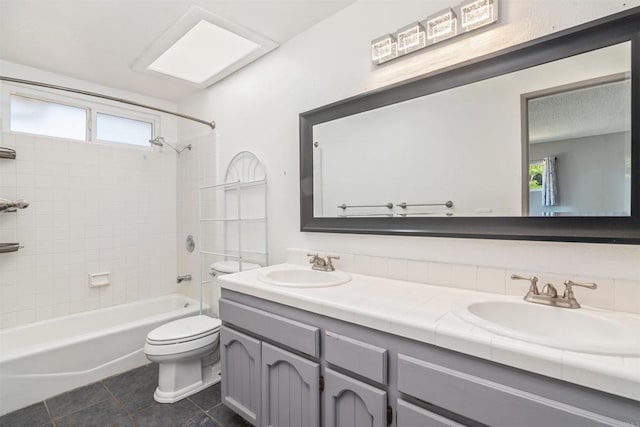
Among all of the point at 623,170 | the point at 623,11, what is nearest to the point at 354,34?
the point at 623,11

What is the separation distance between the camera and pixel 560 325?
1.06m

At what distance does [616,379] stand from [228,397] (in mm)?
1712

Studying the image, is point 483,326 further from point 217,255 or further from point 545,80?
point 217,255

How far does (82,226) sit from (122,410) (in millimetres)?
1661

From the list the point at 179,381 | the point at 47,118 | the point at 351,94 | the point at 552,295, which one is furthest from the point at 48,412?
the point at 552,295

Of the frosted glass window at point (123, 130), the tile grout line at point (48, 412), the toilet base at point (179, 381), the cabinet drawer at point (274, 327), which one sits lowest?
the tile grout line at point (48, 412)

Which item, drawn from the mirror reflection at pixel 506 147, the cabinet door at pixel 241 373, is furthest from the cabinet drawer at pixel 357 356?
the mirror reflection at pixel 506 147

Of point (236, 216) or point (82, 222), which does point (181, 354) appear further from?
point (82, 222)

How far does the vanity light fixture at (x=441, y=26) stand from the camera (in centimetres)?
140

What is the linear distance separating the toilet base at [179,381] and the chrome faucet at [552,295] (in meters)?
2.05

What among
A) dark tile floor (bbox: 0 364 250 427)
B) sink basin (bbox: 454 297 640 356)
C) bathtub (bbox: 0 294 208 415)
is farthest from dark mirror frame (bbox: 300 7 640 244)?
bathtub (bbox: 0 294 208 415)

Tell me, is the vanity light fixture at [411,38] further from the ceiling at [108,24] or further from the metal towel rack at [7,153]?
the metal towel rack at [7,153]

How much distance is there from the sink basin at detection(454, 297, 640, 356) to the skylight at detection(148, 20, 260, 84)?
7.18ft

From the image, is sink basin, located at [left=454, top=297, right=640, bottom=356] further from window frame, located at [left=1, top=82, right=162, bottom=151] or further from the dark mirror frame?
window frame, located at [left=1, top=82, right=162, bottom=151]
